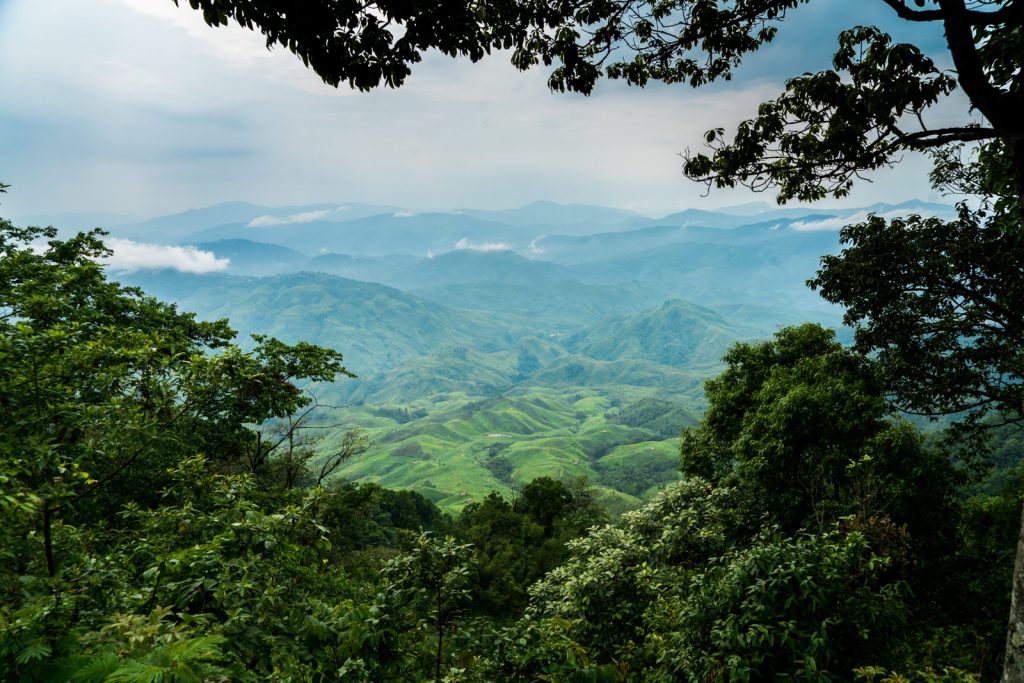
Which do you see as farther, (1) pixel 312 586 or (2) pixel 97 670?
(1) pixel 312 586

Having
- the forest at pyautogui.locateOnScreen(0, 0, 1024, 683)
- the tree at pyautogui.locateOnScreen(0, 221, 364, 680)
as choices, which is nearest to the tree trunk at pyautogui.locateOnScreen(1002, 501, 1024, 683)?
the forest at pyautogui.locateOnScreen(0, 0, 1024, 683)

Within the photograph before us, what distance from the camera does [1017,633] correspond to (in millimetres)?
4391

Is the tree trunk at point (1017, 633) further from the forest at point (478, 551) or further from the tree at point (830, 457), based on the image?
the tree at point (830, 457)

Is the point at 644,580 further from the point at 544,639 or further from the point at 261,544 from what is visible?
the point at 261,544

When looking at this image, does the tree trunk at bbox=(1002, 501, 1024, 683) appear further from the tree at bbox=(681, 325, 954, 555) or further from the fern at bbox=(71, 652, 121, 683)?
the fern at bbox=(71, 652, 121, 683)

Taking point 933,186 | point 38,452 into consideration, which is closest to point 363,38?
point 38,452

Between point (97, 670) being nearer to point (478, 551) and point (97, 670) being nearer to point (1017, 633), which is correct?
point (478, 551)

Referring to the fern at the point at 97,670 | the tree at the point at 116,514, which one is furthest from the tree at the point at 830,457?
the fern at the point at 97,670

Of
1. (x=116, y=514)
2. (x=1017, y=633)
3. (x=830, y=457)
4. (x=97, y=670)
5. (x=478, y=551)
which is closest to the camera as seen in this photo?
(x=97, y=670)

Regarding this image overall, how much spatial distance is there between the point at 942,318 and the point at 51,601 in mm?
18212

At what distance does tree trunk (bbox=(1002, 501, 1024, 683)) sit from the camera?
14.3 ft

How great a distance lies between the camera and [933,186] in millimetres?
12617

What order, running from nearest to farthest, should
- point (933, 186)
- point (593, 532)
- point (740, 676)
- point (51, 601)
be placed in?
point (51, 601), point (740, 676), point (593, 532), point (933, 186)

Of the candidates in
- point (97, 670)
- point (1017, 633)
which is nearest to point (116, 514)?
point (97, 670)
